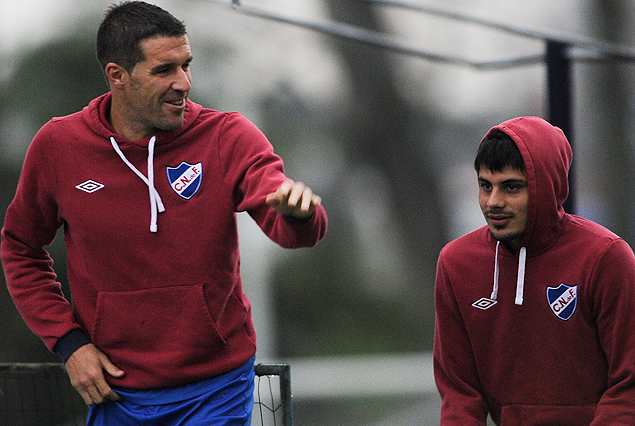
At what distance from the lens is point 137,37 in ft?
7.94

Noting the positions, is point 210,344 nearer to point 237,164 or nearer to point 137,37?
point 237,164

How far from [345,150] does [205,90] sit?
2474 mm

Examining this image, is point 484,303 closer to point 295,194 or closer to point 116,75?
point 295,194

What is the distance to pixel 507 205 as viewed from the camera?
257cm

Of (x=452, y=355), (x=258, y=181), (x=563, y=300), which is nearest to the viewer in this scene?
(x=258, y=181)

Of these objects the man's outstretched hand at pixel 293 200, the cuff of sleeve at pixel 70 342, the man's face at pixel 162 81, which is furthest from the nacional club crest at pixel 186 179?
the cuff of sleeve at pixel 70 342

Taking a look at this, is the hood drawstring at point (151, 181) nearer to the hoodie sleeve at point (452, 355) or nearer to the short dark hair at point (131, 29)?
the short dark hair at point (131, 29)

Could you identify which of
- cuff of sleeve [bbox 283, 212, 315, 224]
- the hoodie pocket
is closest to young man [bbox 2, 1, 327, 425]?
the hoodie pocket

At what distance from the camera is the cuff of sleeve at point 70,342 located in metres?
2.45

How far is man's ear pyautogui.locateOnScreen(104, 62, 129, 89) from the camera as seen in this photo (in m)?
2.46

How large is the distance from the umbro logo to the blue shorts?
52 centimetres

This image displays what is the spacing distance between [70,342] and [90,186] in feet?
1.35

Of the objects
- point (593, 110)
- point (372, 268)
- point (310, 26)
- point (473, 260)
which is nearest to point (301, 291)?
point (372, 268)

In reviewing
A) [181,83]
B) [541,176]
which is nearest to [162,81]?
[181,83]
